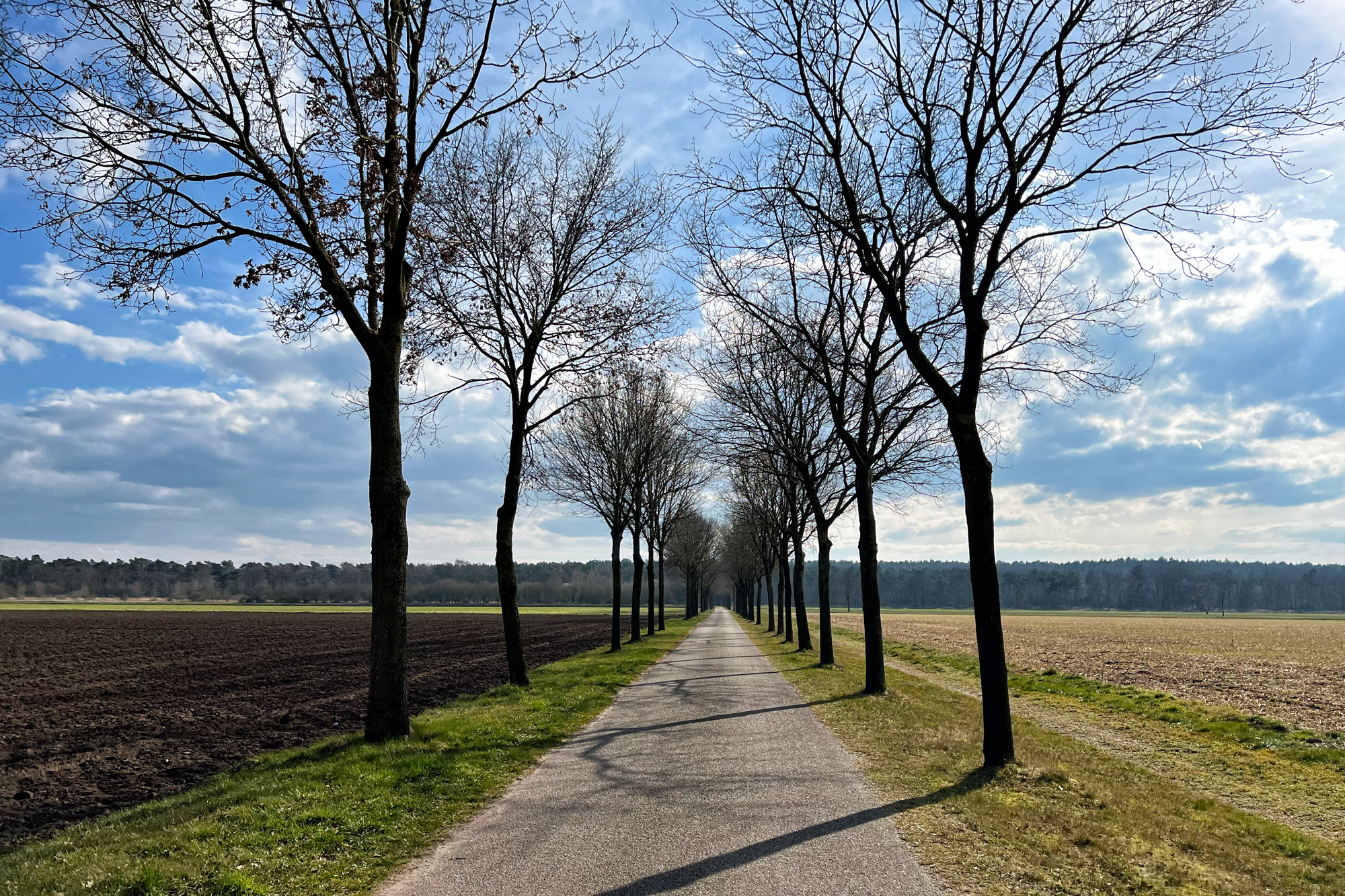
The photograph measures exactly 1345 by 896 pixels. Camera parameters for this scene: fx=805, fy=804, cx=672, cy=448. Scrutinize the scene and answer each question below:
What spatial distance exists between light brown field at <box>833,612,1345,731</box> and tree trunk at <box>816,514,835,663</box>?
26.8 ft

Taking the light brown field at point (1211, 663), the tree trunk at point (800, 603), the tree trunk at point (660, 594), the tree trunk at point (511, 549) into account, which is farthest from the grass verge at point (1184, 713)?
the tree trunk at point (660, 594)

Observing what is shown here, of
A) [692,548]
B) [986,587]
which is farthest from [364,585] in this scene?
[986,587]

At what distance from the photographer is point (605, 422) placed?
32.3 meters

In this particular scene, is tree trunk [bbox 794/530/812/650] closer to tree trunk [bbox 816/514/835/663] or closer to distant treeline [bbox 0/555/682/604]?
tree trunk [bbox 816/514/835/663]

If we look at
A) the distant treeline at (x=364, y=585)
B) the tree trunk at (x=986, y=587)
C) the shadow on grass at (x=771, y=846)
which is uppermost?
the tree trunk at (x=986, y=587)

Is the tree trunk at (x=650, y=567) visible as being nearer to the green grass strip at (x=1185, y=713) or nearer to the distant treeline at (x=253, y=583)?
the green grass strip at (x=1185, y=713)

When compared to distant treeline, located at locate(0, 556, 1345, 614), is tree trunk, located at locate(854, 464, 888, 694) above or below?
above

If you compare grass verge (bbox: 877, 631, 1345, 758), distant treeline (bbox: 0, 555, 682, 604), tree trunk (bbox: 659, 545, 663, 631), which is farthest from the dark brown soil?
distant treeline (bbox: 0, 555, 682, 604)

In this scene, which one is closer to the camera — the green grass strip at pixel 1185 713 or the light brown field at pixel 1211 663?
the green grass strip at pixel 1185 713

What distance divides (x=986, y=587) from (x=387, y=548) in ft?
26.9

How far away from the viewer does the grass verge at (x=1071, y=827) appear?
6.22 meters

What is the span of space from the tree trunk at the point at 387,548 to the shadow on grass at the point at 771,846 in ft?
21.6

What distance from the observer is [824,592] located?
85.0ft

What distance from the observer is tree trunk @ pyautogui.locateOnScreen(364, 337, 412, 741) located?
1139cm
